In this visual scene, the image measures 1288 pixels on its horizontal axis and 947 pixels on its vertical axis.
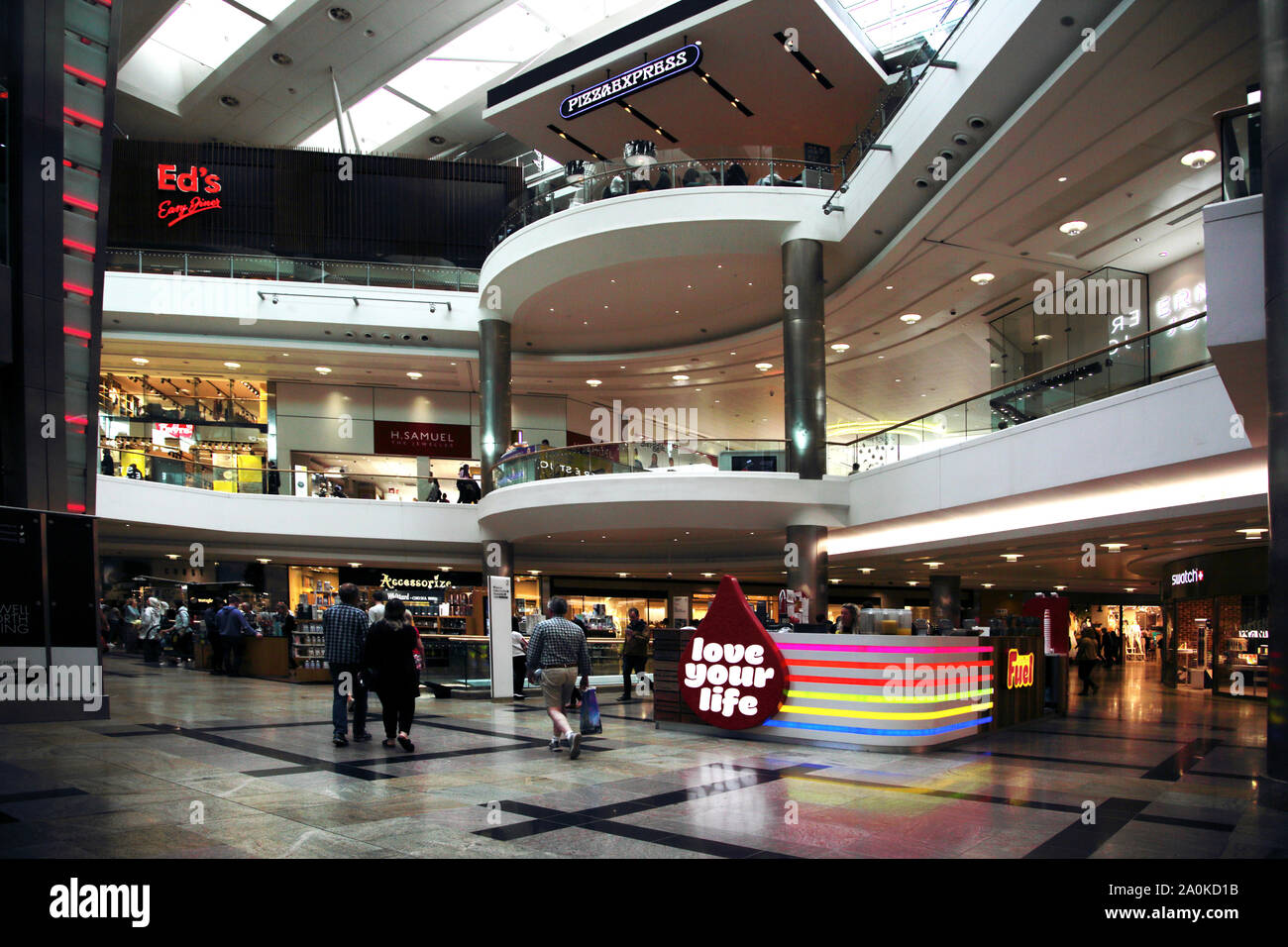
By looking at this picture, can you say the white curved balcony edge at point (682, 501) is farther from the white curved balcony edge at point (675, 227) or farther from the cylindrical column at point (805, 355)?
the white curved balcony edge at point (675, 227)

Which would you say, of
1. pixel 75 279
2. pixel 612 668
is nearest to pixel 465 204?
pixel 612 668

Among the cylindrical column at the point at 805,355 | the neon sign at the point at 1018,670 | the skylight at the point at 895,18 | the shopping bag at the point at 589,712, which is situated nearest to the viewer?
the shopping bag at the point at 589,712

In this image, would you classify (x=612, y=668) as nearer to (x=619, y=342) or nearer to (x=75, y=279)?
→ (x=619, y=342)

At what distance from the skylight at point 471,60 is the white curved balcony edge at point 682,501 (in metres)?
14.9

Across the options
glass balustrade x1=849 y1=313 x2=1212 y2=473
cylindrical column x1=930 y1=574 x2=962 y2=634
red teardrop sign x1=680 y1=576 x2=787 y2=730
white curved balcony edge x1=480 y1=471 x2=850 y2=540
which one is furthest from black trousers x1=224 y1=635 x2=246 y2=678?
cylindrical column x1=930 y1=574 x2=962 y2=634

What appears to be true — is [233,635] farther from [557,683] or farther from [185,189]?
[185,189]

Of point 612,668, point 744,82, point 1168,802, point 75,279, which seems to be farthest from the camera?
point 744,82

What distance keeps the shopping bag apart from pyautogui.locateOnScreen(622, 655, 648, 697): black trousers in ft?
18.1

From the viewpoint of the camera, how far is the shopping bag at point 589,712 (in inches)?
396

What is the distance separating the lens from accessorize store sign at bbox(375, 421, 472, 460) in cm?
2991

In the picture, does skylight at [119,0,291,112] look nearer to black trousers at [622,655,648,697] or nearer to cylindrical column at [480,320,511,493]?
cylindrical column at [480,320,511,493]

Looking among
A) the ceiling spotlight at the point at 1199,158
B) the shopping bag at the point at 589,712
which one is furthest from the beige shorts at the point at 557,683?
the ceiling spotlight at the point at 1199,158
